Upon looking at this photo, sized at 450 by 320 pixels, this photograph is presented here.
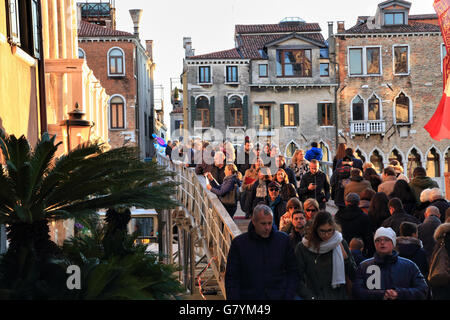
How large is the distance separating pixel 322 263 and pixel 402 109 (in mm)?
39165

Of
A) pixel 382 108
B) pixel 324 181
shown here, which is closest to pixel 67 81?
pixel 324 181

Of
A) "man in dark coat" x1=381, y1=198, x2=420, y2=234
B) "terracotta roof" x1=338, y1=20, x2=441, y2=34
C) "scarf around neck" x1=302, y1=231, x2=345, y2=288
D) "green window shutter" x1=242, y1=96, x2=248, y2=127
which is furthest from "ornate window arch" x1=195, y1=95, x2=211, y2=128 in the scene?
"scarf around neck" x1=302, y1=231, x2=345, y2=288

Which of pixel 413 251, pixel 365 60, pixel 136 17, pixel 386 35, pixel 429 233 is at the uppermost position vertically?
pixel 136 17

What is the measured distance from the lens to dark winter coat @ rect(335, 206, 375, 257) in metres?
9.15

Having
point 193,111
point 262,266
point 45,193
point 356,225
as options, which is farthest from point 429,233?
point 193,111

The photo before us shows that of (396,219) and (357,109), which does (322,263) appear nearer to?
(396,219)

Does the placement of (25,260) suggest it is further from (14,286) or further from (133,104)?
(133,104)

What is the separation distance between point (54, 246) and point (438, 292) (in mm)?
3957

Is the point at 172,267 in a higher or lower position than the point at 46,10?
lower

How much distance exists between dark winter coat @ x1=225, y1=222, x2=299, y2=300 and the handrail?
253 centimetres

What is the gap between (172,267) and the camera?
8422 mm

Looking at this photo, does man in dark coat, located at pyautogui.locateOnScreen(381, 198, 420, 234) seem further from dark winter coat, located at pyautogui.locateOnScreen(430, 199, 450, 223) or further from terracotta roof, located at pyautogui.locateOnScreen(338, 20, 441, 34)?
terracotta roof, located at pyautogui.locateOnScreen(338, 20, 441, 34)

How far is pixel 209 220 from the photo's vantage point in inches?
566

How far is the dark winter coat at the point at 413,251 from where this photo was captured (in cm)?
779
